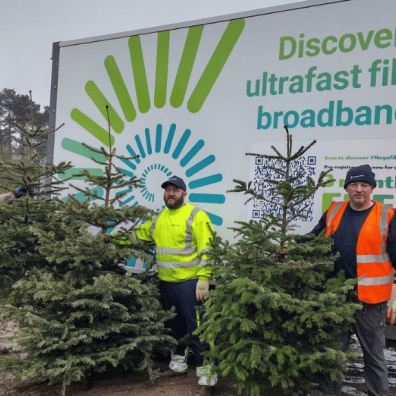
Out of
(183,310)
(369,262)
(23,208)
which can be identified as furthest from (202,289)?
(23,208)

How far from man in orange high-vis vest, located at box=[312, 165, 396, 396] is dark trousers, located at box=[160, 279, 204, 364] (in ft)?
4.17

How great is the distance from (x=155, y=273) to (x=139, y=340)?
77 centimetres

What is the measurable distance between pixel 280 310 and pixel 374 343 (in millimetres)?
764

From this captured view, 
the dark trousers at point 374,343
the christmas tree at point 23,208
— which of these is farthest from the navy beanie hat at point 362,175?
the christmas tree at point 23,208

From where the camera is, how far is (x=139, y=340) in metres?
3.66

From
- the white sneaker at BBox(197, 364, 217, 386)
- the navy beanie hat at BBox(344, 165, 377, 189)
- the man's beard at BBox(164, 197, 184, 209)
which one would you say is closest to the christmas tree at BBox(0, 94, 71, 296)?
the man's beard at BBox(164, 197, 184, 209)

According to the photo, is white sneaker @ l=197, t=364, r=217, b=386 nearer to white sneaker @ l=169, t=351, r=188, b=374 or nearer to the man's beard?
white sneaker @ l=169, t=351, r=188, b=374

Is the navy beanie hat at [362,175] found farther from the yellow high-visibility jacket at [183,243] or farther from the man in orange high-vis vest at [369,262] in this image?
the yellow high-visibility jacket at [183,243]

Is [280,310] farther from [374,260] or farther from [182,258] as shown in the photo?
[182,258]

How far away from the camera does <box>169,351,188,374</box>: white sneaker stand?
13.5 ft

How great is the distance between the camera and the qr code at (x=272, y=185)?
3.71 meters

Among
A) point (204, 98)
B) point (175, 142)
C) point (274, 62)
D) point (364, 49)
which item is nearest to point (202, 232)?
point (175, 142)

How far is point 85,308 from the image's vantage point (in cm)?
364

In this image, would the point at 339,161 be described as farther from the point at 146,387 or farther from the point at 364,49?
the point at 146,387
